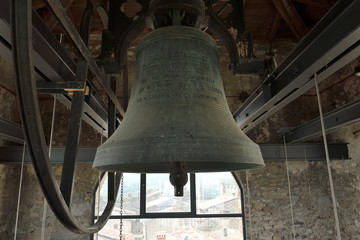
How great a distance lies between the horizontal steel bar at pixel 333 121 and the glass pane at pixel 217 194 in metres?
1.57

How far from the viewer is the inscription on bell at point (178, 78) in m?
1.25

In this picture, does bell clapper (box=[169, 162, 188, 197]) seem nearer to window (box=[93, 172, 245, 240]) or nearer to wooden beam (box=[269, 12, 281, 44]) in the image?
window (box=[93, 172, 245, 240])

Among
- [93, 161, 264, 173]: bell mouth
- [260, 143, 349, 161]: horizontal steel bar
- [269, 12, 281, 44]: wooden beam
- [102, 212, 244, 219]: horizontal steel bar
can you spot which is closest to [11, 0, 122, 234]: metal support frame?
[93, 161, 264, 173]: bell mouth

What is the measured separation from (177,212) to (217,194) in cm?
82

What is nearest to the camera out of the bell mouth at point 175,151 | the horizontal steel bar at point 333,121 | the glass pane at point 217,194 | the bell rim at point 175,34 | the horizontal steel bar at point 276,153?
the bell mouth at point 175,151

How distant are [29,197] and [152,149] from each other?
4759 mm

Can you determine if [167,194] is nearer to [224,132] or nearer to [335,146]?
[335,146]

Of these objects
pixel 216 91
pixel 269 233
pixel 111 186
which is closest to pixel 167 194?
pixel 269 233

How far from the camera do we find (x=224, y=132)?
3.60ft

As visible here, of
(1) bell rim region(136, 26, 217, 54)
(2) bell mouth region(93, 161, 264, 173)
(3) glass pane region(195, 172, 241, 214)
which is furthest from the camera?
(3) glass pane region(195, 172, 241, 214)

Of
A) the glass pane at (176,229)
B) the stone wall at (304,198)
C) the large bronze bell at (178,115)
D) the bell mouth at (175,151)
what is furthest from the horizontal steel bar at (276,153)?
the bell mouth at (175,151)

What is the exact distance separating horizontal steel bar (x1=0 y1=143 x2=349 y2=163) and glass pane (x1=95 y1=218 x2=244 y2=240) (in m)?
1.38

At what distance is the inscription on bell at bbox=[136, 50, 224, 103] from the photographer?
125 centimetres

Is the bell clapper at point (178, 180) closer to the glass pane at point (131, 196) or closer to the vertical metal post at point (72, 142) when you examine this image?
the vertical metal post at point (72, 142)
